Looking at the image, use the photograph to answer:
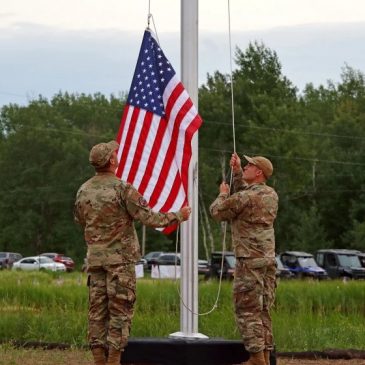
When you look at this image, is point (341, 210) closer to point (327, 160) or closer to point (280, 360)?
point (327, 160)

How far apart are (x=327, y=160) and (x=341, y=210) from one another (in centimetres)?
329

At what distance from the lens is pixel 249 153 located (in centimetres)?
5581

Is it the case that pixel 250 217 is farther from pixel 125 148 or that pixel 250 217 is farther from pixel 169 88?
pixel 169 88

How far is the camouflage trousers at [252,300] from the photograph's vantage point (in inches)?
314

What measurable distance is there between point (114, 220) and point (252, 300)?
1.38m

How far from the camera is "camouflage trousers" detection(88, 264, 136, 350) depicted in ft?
24.2

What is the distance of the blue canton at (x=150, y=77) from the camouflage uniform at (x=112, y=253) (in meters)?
1.33

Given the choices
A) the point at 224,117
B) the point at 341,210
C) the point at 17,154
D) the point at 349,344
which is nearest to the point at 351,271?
the point at 341,210

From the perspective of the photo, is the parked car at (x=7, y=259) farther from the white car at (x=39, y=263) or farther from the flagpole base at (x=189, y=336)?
the flagpole base at (x=189, y=336)

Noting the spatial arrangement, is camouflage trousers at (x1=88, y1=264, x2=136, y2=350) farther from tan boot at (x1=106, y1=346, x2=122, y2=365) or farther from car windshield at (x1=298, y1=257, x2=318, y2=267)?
car windshield at (x1=298, y1=257, x2=318, y2=267)

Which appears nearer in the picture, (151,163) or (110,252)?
(110,252)

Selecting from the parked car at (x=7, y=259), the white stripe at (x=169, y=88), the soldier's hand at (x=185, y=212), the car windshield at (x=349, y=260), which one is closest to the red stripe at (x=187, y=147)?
the white stripe at (x=169, y=88)

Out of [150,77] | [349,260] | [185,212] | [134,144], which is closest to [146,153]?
[134,144]

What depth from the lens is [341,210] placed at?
5500cm
